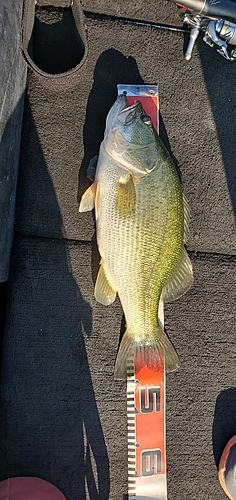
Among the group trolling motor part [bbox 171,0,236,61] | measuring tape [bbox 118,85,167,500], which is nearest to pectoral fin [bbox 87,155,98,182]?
measuring tape [bbox 118,85,167,500]

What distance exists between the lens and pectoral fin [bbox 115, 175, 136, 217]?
1.59m

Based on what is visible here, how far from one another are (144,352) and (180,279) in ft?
1.17

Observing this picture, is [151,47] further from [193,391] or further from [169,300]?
[193,391]

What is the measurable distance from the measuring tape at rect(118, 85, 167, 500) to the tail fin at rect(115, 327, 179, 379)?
0.22ft

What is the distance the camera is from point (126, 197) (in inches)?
62.7

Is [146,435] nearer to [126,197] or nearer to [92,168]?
[126,197]

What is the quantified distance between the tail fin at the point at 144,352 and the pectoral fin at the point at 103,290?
6.5 inches

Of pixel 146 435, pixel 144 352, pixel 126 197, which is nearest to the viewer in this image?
pixel 126 197

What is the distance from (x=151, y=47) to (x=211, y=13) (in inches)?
12.4

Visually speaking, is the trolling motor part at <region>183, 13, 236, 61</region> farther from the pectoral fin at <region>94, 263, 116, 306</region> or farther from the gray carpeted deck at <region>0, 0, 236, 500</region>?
the pectoral fin at <region>94, 263, 116, 306</region>

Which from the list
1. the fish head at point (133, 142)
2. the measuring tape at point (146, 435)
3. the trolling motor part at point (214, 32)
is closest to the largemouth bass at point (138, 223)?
the fish head at point (133, 142)

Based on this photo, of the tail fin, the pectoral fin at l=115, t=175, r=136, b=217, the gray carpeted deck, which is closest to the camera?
the pectoral fin at l=115, t=175, r=136, b=217

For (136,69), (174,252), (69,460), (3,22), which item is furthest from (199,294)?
(3,22)

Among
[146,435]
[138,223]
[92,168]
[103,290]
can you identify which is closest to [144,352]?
[103,290]
